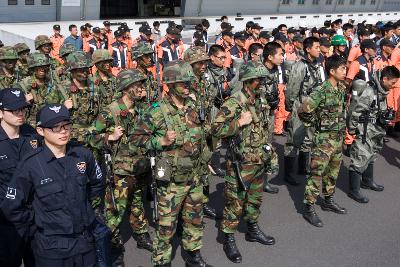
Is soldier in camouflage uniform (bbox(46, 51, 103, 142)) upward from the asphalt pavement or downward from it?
upward

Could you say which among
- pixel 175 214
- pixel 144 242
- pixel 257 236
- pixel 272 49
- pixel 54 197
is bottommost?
pixel 144 242

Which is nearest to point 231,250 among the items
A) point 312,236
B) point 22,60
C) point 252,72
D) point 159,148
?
point 312,236

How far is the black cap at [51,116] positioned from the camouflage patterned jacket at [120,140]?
1.40 metres

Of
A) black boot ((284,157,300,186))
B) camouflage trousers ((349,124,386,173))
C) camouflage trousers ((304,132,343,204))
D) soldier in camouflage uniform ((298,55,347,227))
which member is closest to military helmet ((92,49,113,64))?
soldier in camouflage uniform ((298,55,347,227))

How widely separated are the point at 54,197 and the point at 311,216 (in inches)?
152

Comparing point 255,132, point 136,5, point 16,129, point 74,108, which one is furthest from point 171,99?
point 136,5

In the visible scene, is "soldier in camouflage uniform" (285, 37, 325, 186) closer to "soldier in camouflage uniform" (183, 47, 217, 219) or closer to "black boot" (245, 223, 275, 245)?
"soldier in camouflage uniform" (183, 47, 217, 219)

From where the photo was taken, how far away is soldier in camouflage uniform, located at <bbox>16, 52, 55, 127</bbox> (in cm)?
625

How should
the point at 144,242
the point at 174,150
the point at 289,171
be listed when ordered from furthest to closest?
1. the point at 289,171
2. the point at 144,242
3. the point at 174,150

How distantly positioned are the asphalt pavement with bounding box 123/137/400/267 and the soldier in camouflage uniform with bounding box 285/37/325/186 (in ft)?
1.62

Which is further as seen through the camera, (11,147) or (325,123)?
(325,123)

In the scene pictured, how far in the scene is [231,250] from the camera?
5.07m

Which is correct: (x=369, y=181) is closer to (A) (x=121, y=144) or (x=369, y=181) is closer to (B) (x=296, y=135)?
(B) (x=296, y=135)

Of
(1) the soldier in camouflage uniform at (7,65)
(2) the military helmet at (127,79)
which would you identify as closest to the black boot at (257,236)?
(2) the military helmet at (127,79)
